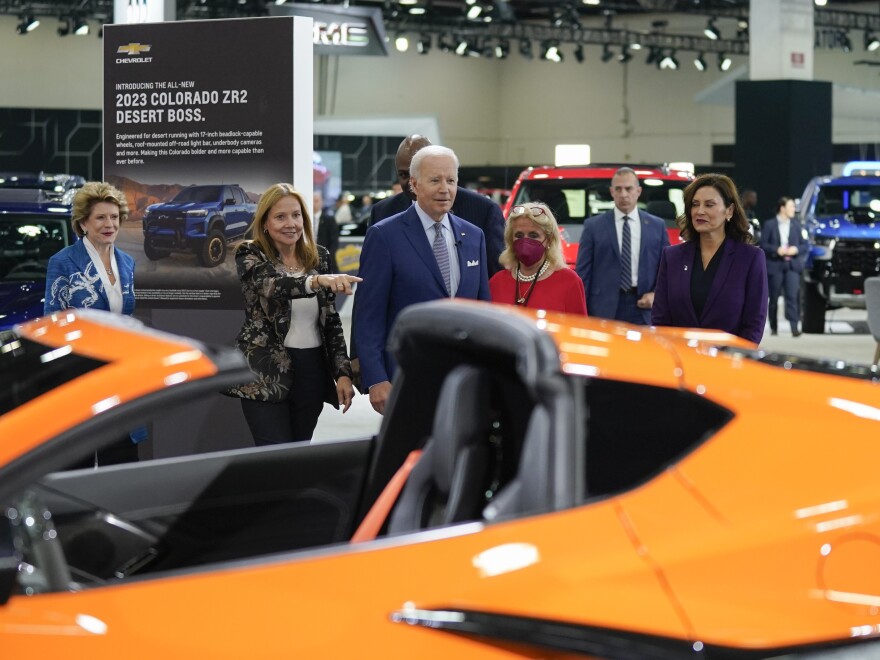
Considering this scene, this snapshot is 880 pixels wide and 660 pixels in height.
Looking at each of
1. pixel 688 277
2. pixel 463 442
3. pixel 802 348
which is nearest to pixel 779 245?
pixel 802 348

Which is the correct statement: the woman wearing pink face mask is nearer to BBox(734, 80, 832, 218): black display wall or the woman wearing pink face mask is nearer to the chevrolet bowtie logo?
the chevrolet bowtie logo

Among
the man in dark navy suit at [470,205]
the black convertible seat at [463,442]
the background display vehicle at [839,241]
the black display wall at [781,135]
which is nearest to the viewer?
the black convertible seat at [463,442]

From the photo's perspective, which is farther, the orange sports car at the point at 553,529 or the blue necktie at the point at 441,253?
the blue necktie at the point at 441,253

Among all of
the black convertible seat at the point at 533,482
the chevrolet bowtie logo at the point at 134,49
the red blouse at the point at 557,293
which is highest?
the chevrolet bowtie logo at the point at 134,49

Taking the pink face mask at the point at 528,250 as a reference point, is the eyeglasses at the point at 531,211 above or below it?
above

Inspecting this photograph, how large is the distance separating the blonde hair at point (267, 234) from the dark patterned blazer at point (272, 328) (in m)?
0.03

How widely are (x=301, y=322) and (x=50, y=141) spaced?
24.2 metres

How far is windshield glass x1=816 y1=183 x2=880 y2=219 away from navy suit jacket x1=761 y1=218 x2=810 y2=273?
917 mm

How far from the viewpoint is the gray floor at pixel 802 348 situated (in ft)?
28.7

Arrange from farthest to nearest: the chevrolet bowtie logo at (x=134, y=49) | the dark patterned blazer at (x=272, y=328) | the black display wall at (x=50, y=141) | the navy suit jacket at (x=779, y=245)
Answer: the black display wall at (x=50, y=141) < the navy suit jacket at (x=779, y=245) < the chevrolet bowtie logo at (x=134, y=49) < the dark patterned blazer at (x=272, y=328)

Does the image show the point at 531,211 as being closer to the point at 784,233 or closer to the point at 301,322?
the point at 301,322

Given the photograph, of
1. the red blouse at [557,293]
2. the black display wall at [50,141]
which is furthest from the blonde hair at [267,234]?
the black display wall at [50,141]

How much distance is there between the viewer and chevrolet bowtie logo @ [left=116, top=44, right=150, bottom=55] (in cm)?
655

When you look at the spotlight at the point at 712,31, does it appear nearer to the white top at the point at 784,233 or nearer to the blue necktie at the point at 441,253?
the white top at the point at 784,233
